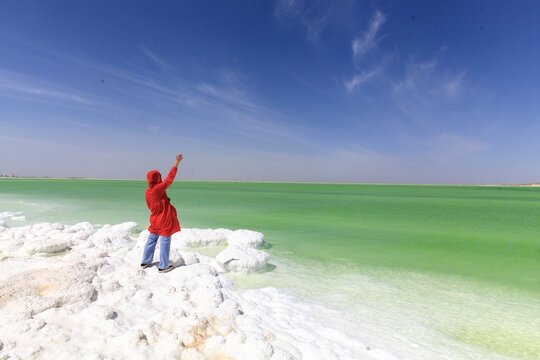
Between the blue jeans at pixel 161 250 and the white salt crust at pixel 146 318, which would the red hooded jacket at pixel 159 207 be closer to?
the blue jeans at pixel 161 250

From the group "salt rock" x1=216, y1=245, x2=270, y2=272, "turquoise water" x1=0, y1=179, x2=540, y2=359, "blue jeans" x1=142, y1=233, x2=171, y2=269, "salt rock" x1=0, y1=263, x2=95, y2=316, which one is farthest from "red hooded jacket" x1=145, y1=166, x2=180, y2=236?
"turquoise water" x1=0, y1=179, x2=540, y2=359

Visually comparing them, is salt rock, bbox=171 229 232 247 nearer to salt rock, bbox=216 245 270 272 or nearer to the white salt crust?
salt rock, bbox=216 245 270 272

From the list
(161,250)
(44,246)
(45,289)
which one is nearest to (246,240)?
(161,250)

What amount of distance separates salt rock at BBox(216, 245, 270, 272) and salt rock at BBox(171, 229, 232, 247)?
8.21 ft

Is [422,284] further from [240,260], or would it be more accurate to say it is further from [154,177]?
[154,177]

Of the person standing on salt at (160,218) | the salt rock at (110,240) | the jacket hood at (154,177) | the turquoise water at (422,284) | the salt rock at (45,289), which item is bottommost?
the turquoise water at (422,284)

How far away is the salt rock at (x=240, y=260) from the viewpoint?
643 cm

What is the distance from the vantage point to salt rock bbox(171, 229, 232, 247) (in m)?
8.79

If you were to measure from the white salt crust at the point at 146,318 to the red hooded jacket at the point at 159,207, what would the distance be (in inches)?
32.1

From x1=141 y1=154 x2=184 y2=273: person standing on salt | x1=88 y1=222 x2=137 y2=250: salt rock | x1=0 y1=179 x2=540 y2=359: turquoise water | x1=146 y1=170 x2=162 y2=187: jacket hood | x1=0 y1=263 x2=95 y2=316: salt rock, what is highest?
x1=146 y1=170 x2=162 y2=187: jacket hood

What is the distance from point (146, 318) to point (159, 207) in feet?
7.26

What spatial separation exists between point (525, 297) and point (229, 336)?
617 centimetres

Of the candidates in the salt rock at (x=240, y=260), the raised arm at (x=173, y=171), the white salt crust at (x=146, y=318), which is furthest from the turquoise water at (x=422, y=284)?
the raised arm at (x=173, y=171)

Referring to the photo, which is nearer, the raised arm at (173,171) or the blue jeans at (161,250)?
the raised arm at (173,171)
